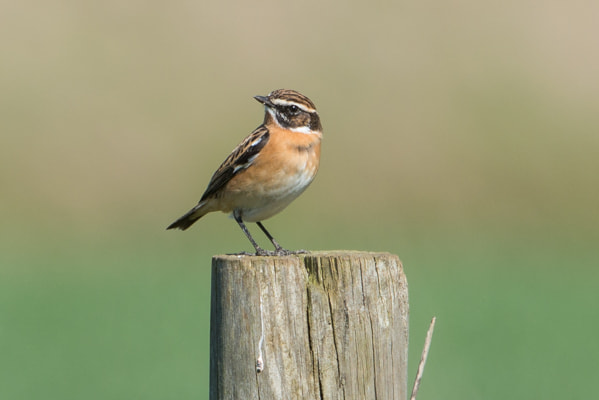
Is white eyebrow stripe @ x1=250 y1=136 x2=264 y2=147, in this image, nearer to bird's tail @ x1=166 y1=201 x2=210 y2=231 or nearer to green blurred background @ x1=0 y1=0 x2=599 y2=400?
bird's tail @ x1=166 y1=201 x2=210 y2=231

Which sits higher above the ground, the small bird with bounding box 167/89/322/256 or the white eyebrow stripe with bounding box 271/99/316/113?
the white eyebrow stripe with bounding box 271/99/316/113

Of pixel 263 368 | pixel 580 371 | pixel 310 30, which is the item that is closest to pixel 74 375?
pixel 580 371

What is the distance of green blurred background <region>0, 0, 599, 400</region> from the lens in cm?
1068

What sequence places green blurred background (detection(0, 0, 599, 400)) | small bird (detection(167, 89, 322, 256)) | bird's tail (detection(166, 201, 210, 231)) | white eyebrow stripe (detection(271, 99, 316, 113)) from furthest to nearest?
green blurred background (detection(0, 0, 599, 400))
bird's tail (detection(166, 201, 210, 231))
white eyebrow stripe (detection(271, 99, 316, 113))
small bird (detection(167, 89, 322, 256))

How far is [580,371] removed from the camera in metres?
10.1

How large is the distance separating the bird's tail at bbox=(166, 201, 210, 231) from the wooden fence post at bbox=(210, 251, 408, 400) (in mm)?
3083

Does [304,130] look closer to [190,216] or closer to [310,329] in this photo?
[190,216]

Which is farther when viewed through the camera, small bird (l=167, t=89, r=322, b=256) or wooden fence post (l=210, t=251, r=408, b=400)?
small bird (l=167, t=89, r=322, b=256)

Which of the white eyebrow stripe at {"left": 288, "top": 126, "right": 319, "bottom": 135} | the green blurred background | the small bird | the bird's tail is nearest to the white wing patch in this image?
the small bird

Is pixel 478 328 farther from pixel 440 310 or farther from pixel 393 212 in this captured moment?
pixel 393 212

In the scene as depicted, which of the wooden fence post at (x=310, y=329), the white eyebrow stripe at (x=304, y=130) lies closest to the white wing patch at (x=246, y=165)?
the white eyebrow stripe at (x=304, y=130)

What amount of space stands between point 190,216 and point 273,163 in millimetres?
1098

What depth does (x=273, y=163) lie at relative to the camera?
672cm

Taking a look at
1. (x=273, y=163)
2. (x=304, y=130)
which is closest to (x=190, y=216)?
(x=273, y=163)
